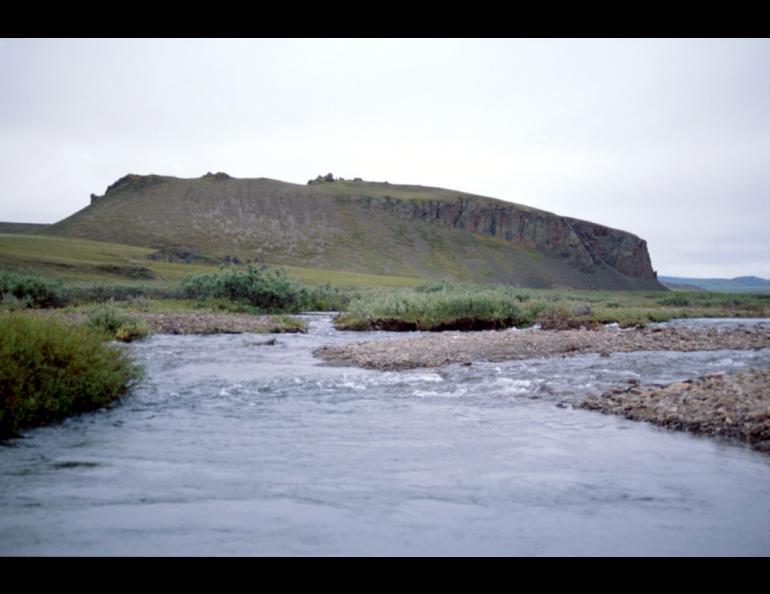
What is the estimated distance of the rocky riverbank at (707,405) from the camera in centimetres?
967

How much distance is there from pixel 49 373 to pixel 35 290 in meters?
27.0

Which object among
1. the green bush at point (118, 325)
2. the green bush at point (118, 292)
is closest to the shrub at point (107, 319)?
the green bush at point (118, 325)

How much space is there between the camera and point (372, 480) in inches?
303

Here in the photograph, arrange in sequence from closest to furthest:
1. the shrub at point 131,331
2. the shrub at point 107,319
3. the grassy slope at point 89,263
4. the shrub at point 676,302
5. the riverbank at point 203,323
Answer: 1. the shrub at point 131,331
2. the shrub at point 107,319
3. the riverbank at point 203,323
4. the grassy slope at point 89,263
5. the shrub at point 676,302

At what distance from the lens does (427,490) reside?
A: 24.0 ft

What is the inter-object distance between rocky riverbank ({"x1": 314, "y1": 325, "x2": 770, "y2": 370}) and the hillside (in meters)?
73.4

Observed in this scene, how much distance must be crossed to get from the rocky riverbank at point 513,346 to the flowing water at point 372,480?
4625 mm

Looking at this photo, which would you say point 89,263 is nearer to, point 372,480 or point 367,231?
point 372,480

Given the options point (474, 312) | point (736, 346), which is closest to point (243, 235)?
Result: point (474, 312)

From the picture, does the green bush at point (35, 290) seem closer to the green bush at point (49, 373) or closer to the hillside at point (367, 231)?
the green bush at point (49, 373)

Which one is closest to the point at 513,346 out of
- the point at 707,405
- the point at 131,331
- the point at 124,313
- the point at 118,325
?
the point at 707,405

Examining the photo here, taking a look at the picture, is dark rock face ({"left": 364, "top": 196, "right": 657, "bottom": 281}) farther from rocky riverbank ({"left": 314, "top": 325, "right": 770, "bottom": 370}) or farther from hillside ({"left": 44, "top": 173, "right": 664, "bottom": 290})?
rocky riverbank ({"left": 314, "top": 325, "right": 770, "bottom": 370})

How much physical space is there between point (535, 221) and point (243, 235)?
61.6 metres
